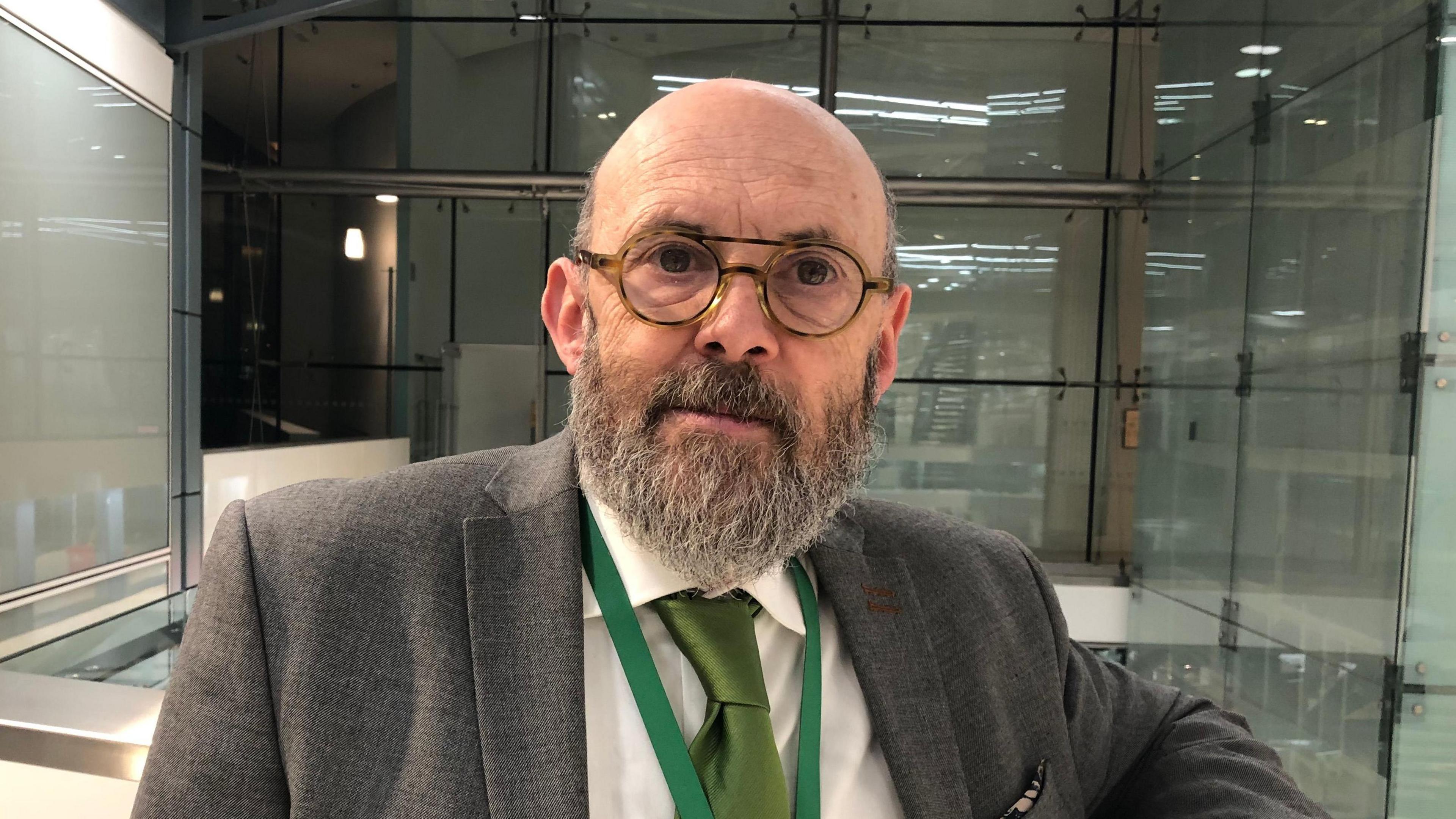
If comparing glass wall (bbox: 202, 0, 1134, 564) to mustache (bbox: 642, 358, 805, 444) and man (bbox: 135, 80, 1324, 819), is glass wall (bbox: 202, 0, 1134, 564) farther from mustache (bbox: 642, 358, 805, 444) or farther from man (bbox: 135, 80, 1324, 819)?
mustache (bbox: 642, 358, 805, 444)

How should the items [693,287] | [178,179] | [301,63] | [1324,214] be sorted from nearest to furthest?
1. [693,287]
2. [1324,214]
3. [178,179]
4. [301,63]

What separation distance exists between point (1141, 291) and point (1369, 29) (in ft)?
14.6

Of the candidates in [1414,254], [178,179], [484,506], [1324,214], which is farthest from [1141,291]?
[484,506]

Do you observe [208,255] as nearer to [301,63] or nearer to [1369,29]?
[301,63]

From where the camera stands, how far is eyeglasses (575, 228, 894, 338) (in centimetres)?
131

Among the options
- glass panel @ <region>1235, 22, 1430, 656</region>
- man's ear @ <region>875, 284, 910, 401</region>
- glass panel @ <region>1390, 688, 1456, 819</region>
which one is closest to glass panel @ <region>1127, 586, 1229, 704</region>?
glass panel @ <region>1235, 22, 1430, 656</region>

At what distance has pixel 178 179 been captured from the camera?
263 inches

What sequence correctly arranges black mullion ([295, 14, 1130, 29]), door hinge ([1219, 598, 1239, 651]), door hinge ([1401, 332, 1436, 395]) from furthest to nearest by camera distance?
1. black mullion ([295, 14, 1130, 29])
2. door hinge ([1219, 598, 1239, 651])
3. door hinge ([1401, 332, 1436, 395])

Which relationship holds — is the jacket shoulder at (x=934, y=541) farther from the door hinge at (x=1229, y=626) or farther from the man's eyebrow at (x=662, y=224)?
the door hinge at (x=1229, y=626)

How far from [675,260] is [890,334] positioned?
0.46 metres

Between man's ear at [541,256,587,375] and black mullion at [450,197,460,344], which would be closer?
man's ear at [541,256,587,375]

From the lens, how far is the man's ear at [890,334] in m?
1.55

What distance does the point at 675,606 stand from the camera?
137cm

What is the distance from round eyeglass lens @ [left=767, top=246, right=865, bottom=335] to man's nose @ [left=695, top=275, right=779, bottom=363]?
0.03 metres
